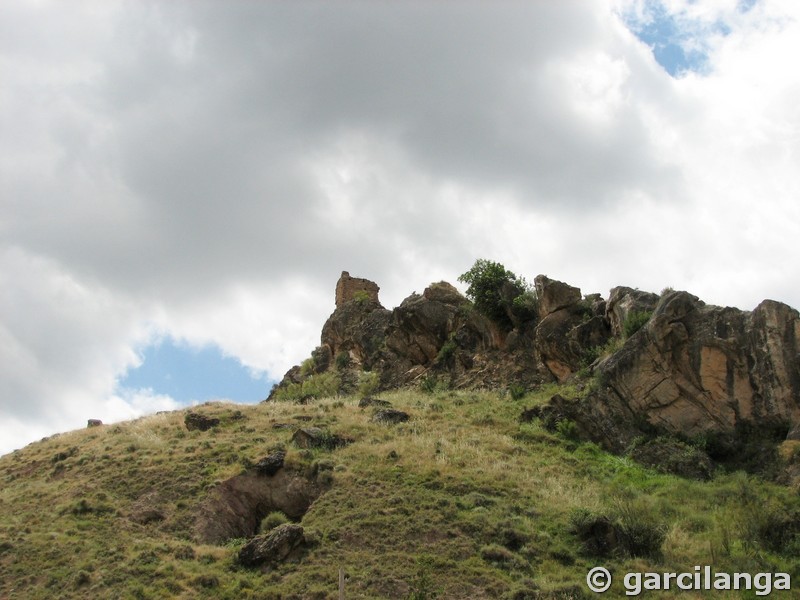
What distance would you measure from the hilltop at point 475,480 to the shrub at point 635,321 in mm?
69

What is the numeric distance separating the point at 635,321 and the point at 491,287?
1324 centimetres

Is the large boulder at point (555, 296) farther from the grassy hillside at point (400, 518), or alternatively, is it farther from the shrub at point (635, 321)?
the grassy hillside at point (400, 518)

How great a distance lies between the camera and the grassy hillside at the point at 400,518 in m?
23.1

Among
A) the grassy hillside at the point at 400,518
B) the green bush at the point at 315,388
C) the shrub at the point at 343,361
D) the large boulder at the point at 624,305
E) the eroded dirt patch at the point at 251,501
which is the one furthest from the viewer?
the shrub at the point at 343,361

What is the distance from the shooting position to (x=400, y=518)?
26.1 meters

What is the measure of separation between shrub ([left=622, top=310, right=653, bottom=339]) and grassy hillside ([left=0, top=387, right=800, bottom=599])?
218 inches

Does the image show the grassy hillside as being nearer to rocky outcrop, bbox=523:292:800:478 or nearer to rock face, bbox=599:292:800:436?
rocky outcrop, bbox=523:292:800:478

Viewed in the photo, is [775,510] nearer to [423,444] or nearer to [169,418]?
[423,444]

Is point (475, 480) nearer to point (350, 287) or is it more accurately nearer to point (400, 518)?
point (400, 518)

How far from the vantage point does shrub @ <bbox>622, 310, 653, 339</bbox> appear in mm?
35941

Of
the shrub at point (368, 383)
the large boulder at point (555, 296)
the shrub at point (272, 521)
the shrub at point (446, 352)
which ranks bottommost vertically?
the shrub at point (272, 521)

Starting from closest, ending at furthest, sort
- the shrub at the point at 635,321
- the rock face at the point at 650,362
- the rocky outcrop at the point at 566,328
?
the rock face at the point at 650,362 → the shrub at the point at 635,321 → the rocky outcrop at the point at 566,328

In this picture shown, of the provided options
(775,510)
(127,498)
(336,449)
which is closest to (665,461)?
(775,510)

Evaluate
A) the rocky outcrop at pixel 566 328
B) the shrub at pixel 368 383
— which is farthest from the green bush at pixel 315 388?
the rocky outcrop at pixel 566 328
